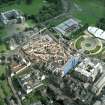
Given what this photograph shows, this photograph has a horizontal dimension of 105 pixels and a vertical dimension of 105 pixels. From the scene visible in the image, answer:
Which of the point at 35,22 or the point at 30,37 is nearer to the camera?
the point at 30,37

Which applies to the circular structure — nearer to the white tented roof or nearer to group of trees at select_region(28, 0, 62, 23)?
the white tented roof

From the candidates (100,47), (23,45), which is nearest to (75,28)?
(100,47)

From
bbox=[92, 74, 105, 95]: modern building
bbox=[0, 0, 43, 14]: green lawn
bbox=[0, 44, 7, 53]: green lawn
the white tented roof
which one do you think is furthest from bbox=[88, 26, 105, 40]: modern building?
bbox=[0, 44, 7, 53]: green lawn

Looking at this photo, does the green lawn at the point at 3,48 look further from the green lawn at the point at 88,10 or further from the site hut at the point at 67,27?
the green lawn at the point at 88,10

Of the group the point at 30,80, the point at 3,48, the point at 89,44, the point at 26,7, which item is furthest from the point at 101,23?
the point at 30,80

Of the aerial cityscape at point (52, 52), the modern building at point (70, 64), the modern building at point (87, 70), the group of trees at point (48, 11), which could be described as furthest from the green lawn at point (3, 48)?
the modern building at point (87, 70)

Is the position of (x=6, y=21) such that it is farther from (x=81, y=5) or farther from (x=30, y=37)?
(x=81, y=5)
